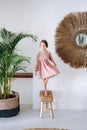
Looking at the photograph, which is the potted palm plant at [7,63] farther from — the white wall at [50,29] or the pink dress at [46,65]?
the white wall at [50,29]

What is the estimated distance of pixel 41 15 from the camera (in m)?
3.22

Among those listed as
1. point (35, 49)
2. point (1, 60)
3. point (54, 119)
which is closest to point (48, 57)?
point (35, 49)

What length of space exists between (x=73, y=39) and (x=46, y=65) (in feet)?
2.03

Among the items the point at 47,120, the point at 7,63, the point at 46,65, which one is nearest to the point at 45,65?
the point at 46,65

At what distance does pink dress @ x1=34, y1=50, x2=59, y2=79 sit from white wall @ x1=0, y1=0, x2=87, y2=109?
33 cm

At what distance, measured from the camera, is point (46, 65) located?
2908mm

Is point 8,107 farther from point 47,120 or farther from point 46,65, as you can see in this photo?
point 46,65

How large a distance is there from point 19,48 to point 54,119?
1.35m

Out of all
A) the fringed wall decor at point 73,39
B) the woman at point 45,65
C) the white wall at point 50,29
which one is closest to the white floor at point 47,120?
the white wall at point 50,29

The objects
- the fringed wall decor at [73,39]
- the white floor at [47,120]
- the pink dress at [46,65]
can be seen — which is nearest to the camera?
the white floor at [47,120]

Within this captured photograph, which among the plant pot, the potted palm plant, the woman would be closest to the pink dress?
the woman

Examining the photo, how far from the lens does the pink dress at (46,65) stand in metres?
2.90

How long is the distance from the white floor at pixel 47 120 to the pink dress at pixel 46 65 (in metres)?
0.60

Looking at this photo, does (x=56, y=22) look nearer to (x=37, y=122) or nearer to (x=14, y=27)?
(x=14, y=27)
